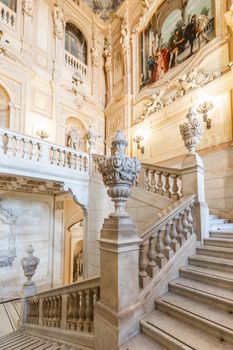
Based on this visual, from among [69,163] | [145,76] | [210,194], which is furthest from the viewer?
[145,76]

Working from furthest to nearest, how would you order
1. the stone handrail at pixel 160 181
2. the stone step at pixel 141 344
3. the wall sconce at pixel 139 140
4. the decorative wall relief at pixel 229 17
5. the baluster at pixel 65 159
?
the wall sconce at pixel 139 140
the baluster at pixel 65 159
the decorative wall relief at pixel 229 17
the stone handrail at pixel 160 181
the stone step at pixel 141 344

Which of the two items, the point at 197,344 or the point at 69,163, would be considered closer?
the point at 197,344

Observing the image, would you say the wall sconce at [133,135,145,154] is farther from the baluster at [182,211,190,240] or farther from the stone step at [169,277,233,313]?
the stone step at [169,277,233,313]

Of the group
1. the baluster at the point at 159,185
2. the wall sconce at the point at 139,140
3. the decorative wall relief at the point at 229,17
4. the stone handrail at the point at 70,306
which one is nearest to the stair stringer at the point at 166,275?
the stone handrail at the point at 70,306

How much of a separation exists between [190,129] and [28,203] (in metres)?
6.21

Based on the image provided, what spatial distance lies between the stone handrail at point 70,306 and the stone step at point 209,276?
1.17 metres

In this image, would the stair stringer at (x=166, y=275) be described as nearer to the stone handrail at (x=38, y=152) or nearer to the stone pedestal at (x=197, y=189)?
the stone pedestal at (x=197, y=189)

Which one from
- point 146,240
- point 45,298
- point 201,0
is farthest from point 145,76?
point 45,298

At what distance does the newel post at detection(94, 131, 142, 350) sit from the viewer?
6.44 ft

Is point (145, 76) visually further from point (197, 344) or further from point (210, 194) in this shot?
point (197, 344)

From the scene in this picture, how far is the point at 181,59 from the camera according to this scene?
6.64m

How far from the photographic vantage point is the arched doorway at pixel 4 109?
22.3ft

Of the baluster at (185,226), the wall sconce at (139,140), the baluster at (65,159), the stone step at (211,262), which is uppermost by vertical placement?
the wall sconce at (139,140)

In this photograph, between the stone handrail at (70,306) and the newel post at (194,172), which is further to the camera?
the newel post at (194,172)
